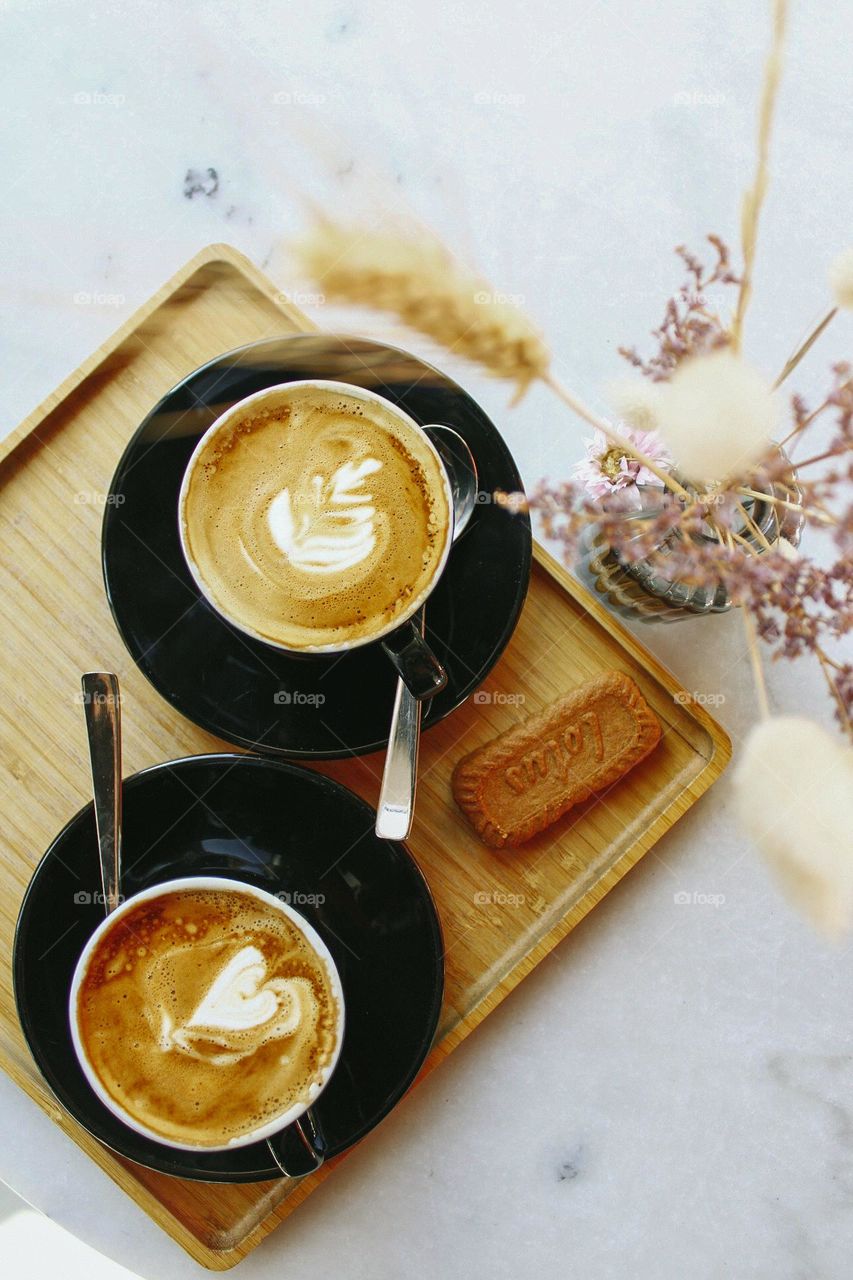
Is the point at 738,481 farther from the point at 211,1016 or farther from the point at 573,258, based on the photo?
the point at 211,1016

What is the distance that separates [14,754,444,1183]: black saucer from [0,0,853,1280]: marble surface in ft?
0.94

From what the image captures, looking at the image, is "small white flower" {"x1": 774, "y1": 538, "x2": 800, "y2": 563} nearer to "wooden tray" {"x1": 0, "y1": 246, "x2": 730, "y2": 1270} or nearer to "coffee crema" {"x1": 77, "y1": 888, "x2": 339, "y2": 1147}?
"wooden tray" {"x1": 0, "y1": 246, "x2": 730, "y2": 1270}

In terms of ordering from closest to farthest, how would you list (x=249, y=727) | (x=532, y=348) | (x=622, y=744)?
1. (x=532, y=348)
2. (x=249, y=727)
3. (x=622, y=744)

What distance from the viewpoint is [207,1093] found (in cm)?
123

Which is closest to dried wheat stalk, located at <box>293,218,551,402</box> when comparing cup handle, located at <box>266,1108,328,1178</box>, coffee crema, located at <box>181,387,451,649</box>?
coffee crema, located at <box>181,387,451,649</box>

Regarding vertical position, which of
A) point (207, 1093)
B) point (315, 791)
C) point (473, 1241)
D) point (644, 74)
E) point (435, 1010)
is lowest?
point (473, 1241)

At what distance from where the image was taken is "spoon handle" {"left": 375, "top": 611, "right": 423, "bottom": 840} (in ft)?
4.25

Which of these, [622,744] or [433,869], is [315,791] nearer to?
[433,869]

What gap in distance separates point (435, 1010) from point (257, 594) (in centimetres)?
58

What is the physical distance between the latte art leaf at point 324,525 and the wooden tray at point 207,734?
0.29 m

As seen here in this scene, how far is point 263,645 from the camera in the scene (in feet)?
4.30

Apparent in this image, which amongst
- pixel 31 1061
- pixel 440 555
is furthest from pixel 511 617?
pixel 31 1061

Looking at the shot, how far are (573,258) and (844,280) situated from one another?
70 cm

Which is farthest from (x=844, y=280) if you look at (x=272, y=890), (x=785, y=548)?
(x=272, y=890)
